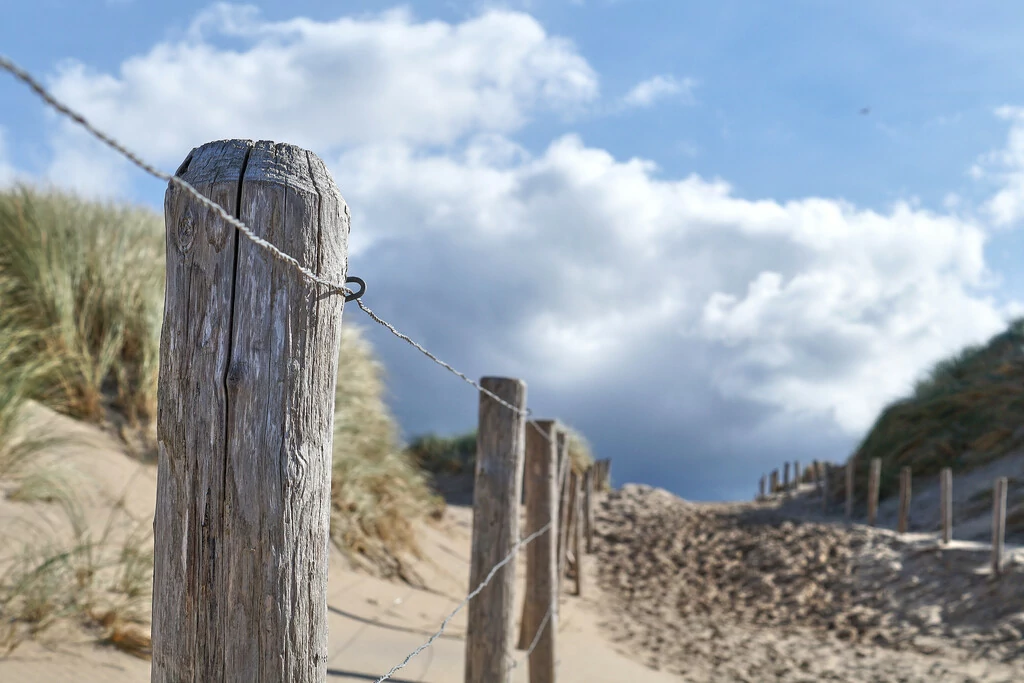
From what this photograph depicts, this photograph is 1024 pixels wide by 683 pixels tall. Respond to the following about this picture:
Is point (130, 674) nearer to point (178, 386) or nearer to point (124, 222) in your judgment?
point (178, 386)

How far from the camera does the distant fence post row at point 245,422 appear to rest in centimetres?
156

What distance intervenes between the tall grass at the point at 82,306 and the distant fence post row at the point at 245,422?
5.62 meters

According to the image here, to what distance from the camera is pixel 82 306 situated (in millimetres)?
7332

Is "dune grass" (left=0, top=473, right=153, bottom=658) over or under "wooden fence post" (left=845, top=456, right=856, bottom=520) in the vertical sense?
under

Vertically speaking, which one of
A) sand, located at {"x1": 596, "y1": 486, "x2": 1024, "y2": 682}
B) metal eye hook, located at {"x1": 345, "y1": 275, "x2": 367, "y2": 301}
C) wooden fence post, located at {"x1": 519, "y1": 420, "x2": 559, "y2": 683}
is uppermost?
metal eye hook, located at {"x1": 345, "y1": 275, "x2": 367, "y2": 301}

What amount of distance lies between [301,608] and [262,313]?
58 cm

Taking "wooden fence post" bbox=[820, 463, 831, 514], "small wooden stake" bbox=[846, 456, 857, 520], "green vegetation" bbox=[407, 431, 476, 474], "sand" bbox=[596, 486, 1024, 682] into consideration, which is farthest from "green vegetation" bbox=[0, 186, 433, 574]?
"green vegetation" bbox=[407, 431, 476, 474]

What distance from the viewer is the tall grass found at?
677 centimetres

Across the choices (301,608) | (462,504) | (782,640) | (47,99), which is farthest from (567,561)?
(47,99)

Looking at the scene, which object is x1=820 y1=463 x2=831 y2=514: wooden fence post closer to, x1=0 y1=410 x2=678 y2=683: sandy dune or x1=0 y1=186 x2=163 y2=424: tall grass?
x1=0 y1=410 x2=678 y2=683: sandy dune

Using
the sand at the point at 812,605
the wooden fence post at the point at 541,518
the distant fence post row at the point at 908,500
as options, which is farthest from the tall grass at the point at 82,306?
the distant fence post row at the point at 908,500

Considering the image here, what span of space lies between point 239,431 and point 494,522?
2.52 metres

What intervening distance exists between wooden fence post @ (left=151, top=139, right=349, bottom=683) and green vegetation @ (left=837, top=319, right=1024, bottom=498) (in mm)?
14643

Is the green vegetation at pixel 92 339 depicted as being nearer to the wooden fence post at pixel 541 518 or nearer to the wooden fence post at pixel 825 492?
the wooden fence post at pixel 541 518
